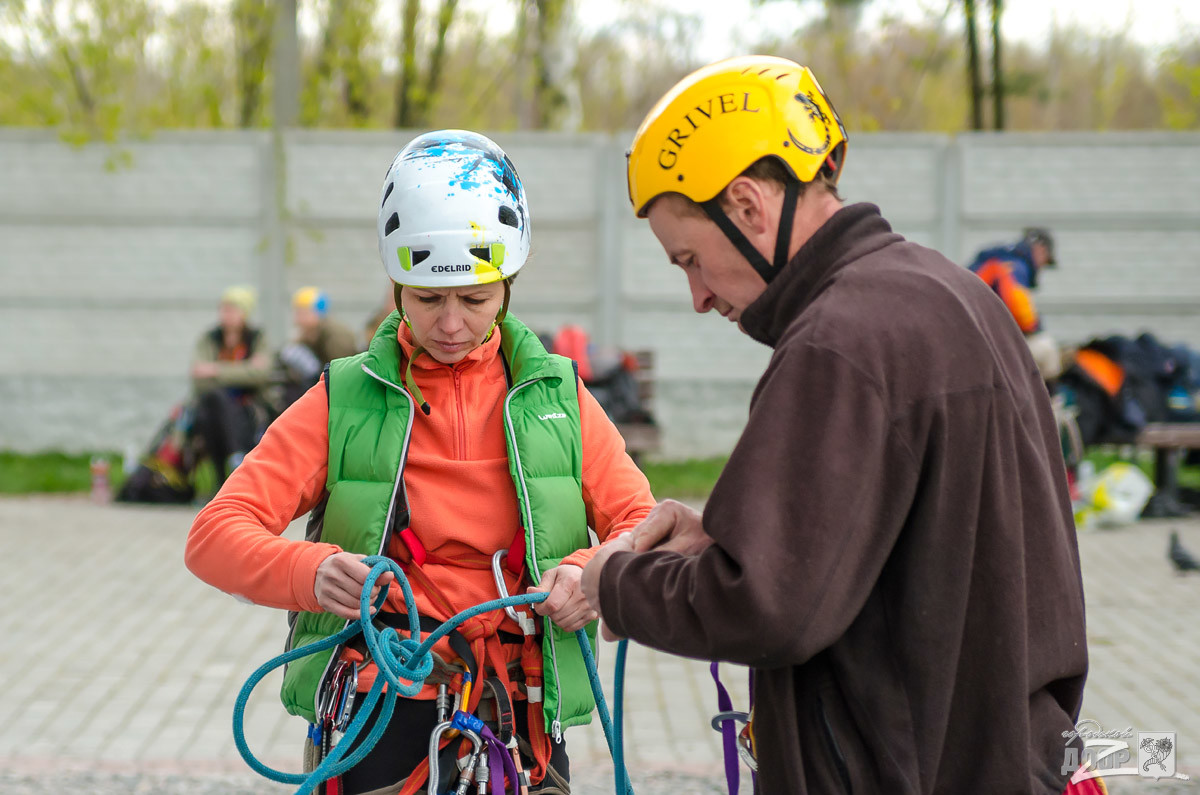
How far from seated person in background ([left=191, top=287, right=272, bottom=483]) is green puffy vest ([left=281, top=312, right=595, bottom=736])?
7329mm

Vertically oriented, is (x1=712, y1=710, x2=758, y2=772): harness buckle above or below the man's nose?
below

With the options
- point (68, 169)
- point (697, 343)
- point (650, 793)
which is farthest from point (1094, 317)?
point (68, 169)

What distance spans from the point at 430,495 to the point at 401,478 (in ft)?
0.26

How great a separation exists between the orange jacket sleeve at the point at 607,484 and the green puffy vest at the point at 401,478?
4 cm

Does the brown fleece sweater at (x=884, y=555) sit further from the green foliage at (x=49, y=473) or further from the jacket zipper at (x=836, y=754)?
the green foliage at (x=49, y=473)

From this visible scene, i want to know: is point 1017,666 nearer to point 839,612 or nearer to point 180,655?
point 839,612

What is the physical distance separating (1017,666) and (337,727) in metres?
1.31

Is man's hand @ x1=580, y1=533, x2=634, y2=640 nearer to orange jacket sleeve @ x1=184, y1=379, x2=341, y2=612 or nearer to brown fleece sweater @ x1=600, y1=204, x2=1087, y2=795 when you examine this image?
brown fleece sweater @ x1=600, y1=204, x2=1087, y2=795

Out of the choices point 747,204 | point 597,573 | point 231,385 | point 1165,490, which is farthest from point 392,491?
point 1165,490

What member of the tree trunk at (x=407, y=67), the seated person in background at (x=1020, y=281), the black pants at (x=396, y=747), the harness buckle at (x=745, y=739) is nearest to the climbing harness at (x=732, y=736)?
the harness buckle at (x=745, y=739)

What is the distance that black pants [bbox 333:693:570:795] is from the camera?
2467 millimetres

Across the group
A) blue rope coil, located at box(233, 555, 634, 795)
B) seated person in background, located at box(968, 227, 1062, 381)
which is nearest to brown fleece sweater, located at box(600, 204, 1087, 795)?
blue rope coil, located at box(233, 555, 634, 795)

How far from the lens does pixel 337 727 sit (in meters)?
2.43

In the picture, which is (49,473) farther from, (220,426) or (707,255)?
(707,255)
